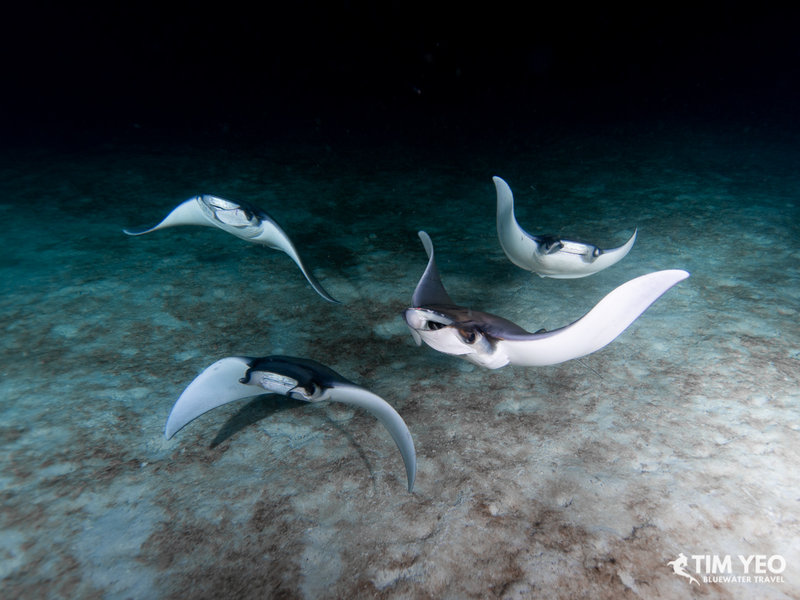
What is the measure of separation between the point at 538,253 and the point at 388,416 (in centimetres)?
225

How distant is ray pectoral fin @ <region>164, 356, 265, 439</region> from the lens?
230cm

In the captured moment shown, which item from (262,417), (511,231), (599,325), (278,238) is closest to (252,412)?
(262,417)

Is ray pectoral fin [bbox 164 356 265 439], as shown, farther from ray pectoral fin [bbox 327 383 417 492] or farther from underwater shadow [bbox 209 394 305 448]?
ray pectoral fin [bbox 327 383 417 492]

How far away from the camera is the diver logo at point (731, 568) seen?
1.55 metres

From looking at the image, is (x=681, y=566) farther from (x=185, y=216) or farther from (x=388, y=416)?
(x=185, y=216)

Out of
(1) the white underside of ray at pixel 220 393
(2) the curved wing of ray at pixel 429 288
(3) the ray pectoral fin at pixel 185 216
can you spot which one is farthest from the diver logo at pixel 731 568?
(3) the ray pectoral fin at pixel 185 216

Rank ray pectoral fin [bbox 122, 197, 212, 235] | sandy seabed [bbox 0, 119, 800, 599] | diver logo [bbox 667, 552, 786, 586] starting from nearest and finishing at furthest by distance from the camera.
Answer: diver logo [bbox 667, 552, 786, 586]
sandy seabed [bbox 0, 119, 800, 599]
ray pectoral fin [bbox 122, 197, 212, 235]

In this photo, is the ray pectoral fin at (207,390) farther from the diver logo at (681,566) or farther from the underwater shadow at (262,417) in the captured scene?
the diver logo at (681,566)

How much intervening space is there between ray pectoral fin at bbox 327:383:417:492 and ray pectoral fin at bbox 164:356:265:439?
60 centimetres

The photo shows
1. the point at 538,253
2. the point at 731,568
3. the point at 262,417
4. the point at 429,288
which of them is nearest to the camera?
the point at 731,568

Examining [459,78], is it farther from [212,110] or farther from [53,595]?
[53,595]

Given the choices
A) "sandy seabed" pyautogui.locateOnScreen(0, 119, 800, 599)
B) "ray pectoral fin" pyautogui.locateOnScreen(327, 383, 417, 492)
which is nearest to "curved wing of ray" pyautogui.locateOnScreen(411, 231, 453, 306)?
"sandy seabed" pyautogui.locateOnScreen(0, 119, 800, 599)

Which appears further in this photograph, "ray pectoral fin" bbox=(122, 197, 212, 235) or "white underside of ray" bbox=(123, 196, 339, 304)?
"ray pectoral fin" bbox=(122, 197, 212, 235)

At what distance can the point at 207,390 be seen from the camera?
2352 millimetres
